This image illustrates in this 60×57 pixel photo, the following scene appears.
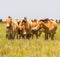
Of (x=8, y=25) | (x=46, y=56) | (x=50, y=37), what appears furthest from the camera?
(x=50, y=37)

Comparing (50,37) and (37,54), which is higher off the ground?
(37,54)

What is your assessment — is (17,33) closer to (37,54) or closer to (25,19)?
(25,19)

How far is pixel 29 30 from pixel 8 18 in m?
Result: 1.60

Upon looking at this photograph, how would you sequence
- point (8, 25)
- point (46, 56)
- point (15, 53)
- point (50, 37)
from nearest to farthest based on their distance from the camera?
point (46, 56)
point (15, 53)
point (8, 25)
point (50, 37)

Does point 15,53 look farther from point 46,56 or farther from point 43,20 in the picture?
point 43,20

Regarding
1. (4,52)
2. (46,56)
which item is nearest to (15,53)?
(4,52)

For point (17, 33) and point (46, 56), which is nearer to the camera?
point (46, 56)

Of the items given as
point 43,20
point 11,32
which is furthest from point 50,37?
point 11,32

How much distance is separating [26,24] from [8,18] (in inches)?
50.2

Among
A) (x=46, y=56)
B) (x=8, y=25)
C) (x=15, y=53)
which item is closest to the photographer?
(x=46, y=56)

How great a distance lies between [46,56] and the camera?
10.8m

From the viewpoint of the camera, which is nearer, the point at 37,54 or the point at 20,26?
the point at 37,54

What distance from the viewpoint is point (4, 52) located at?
463 inches

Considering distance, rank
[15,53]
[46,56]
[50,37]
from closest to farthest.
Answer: [46,56] → [15,53] → [50,37]
